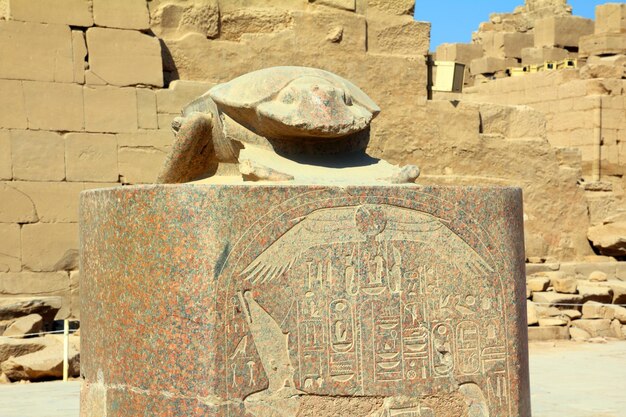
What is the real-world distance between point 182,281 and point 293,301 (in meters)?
0.36

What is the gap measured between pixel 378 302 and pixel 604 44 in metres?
12.1

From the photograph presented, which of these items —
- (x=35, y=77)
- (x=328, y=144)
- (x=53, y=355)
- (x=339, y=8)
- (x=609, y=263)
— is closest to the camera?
→ (x=328, y=144)

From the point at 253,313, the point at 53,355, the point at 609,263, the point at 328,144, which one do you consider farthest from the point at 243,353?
the point at 609,263

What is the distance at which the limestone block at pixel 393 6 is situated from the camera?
29.9 ft

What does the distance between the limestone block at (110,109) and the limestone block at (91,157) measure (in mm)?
91

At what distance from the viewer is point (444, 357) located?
10.7 ft

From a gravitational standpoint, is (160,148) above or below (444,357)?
above

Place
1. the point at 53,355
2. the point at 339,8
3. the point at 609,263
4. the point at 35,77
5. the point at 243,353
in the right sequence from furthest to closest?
1. the point at 609,263
2. the point at 339,8
3. the point at 35,77
4. the point at 53,355
5. the point at 243,353

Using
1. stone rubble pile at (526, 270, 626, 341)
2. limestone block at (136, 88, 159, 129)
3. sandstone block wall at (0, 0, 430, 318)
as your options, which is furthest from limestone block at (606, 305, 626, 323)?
limestone block at (136, 88, 159, 129)

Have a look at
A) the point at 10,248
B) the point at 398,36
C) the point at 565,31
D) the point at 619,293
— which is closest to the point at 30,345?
the point at 10,248

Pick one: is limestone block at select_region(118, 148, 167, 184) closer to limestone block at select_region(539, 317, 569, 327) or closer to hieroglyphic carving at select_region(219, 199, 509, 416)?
limestone block at select_region(539, 317, 569, 327)

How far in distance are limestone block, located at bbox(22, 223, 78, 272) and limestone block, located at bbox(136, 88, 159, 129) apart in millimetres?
1015

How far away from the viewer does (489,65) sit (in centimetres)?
1705

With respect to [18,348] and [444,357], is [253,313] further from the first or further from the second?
Result: [18,348]
